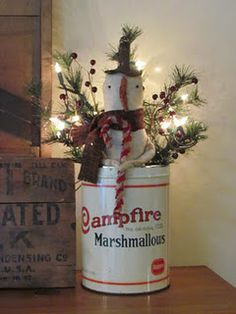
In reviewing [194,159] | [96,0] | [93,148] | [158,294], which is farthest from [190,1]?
[158,294]

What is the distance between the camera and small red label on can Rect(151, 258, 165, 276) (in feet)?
3.00

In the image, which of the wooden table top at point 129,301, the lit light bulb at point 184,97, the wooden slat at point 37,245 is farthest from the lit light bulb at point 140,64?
the wooden table top at point 129,301

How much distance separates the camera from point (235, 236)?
1168mm

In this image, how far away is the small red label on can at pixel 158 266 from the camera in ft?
3.00

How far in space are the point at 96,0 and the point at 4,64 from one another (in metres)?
0.25

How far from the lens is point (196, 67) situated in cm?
113

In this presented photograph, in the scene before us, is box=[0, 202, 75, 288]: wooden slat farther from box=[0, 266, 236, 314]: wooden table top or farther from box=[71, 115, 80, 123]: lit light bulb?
box=[71, 115, 80, 123]: lit light bulb

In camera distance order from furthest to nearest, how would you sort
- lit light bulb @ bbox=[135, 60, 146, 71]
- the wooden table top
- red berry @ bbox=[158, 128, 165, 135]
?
1. lit light bulb @ bbox=[135, 60, 146, 71]
2. red berry @ bbox=[158, 128, 165, 135]
3. the wooden table top

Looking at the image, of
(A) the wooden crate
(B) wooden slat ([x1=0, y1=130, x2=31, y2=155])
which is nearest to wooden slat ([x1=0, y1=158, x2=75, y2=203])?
(A) the wooden crate

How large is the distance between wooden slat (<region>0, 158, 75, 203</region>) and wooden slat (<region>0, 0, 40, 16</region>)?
34 centimetres

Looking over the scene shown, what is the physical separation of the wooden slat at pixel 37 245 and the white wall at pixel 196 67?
21 centimetres

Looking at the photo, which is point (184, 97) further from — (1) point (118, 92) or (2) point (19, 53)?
(2) point (19, 53)

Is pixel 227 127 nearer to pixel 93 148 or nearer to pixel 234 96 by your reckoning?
pixel 234 96

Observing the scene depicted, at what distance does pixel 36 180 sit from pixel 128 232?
0.20 meters
